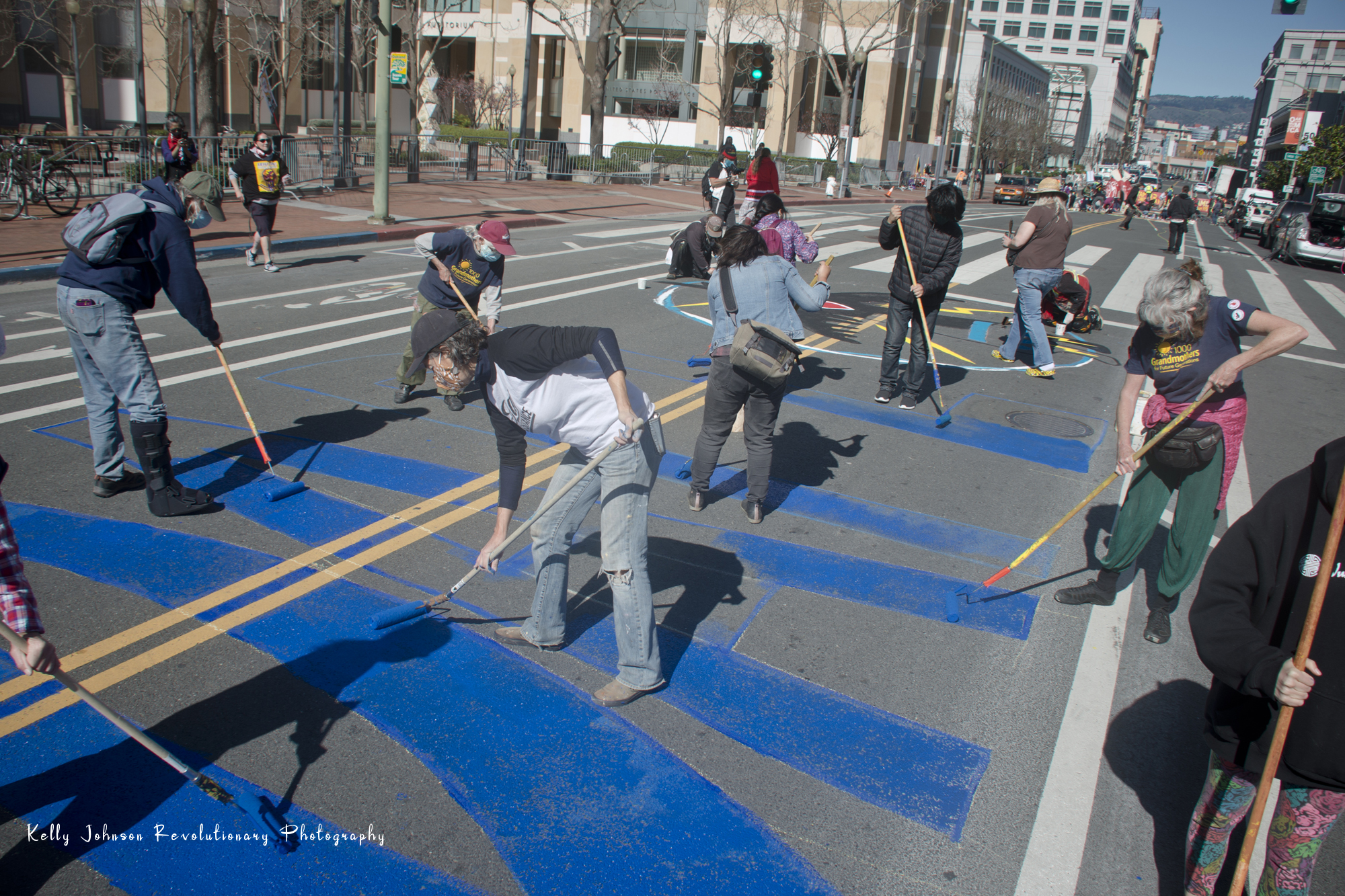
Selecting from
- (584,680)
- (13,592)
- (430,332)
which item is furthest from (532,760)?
(13,592)

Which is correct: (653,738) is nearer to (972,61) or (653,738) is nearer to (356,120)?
(356,120)

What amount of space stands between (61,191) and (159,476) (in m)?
14.9

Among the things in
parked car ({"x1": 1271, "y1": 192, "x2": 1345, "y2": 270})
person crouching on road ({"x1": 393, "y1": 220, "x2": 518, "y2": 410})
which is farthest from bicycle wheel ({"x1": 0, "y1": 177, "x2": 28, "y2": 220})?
parked car ({"x1": 1271, "y1": 192, "x2": 1345, "y2": 270})

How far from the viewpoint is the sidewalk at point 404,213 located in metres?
13.4

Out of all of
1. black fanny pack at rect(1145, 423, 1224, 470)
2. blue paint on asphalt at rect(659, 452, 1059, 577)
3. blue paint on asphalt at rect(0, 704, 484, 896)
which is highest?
black fanny pack at rect(1145, 423, 1224, 470)

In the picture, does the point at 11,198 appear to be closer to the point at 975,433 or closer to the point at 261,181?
the point at 261,181

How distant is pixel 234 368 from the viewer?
801 cm

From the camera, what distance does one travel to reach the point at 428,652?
3.97m

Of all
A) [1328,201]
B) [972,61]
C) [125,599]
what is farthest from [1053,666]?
[972,61]

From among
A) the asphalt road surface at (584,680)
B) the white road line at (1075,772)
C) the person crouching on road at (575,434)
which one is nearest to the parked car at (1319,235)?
the asphalt road surface at (584,680)

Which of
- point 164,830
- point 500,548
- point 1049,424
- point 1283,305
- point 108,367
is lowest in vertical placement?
point 164,830

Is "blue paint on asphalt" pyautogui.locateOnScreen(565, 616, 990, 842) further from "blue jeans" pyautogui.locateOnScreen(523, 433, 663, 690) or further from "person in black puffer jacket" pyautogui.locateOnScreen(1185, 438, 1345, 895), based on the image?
"person in black puffer jacket" pyautogui.locateOnScreen(1185, 438, 1345, 895)

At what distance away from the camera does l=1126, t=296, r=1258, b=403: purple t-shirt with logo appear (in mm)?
4297

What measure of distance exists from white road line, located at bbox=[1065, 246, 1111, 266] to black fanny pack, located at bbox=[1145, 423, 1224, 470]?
17.3 m
